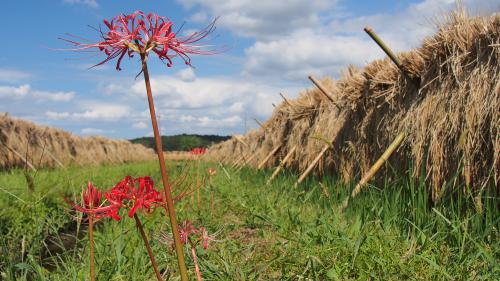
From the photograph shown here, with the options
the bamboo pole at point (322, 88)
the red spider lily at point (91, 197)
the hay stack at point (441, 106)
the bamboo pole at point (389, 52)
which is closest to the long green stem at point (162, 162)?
the red spider lily at point (91, 197)

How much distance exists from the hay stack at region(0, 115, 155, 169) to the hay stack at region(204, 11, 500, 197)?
4.29 m

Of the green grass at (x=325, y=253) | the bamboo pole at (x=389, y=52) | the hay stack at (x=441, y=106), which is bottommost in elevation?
the green grass at (x=325, y=253)

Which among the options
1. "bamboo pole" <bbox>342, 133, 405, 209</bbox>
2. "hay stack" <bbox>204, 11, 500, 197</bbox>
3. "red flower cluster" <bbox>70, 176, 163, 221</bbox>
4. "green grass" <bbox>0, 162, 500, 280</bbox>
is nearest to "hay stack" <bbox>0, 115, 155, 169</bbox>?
"green grass" <bbox>0, 162, 500, 280</bbox>

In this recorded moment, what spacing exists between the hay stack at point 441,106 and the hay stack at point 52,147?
429 centimetres

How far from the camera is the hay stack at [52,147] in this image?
49.6ft

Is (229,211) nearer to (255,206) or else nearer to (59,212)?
(255,206)

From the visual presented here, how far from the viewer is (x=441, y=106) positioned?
4715mm

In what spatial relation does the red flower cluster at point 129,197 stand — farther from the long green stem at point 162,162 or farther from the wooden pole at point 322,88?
the wooden pole at point 322,88

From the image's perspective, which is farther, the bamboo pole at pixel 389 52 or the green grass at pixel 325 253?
the bamboo pole at pixel 389 52

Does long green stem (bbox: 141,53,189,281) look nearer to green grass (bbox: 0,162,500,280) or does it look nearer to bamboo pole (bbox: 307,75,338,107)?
green grass (bbox: 0,162,500,280)

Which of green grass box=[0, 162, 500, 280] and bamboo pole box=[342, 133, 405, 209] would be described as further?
bamboo pole box=[342, 133, 405, 209]

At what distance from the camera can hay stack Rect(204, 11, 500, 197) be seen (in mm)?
4156

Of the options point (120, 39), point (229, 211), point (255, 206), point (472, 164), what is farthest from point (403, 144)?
point (120, 39)

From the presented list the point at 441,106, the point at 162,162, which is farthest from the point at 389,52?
the point at 162,162
